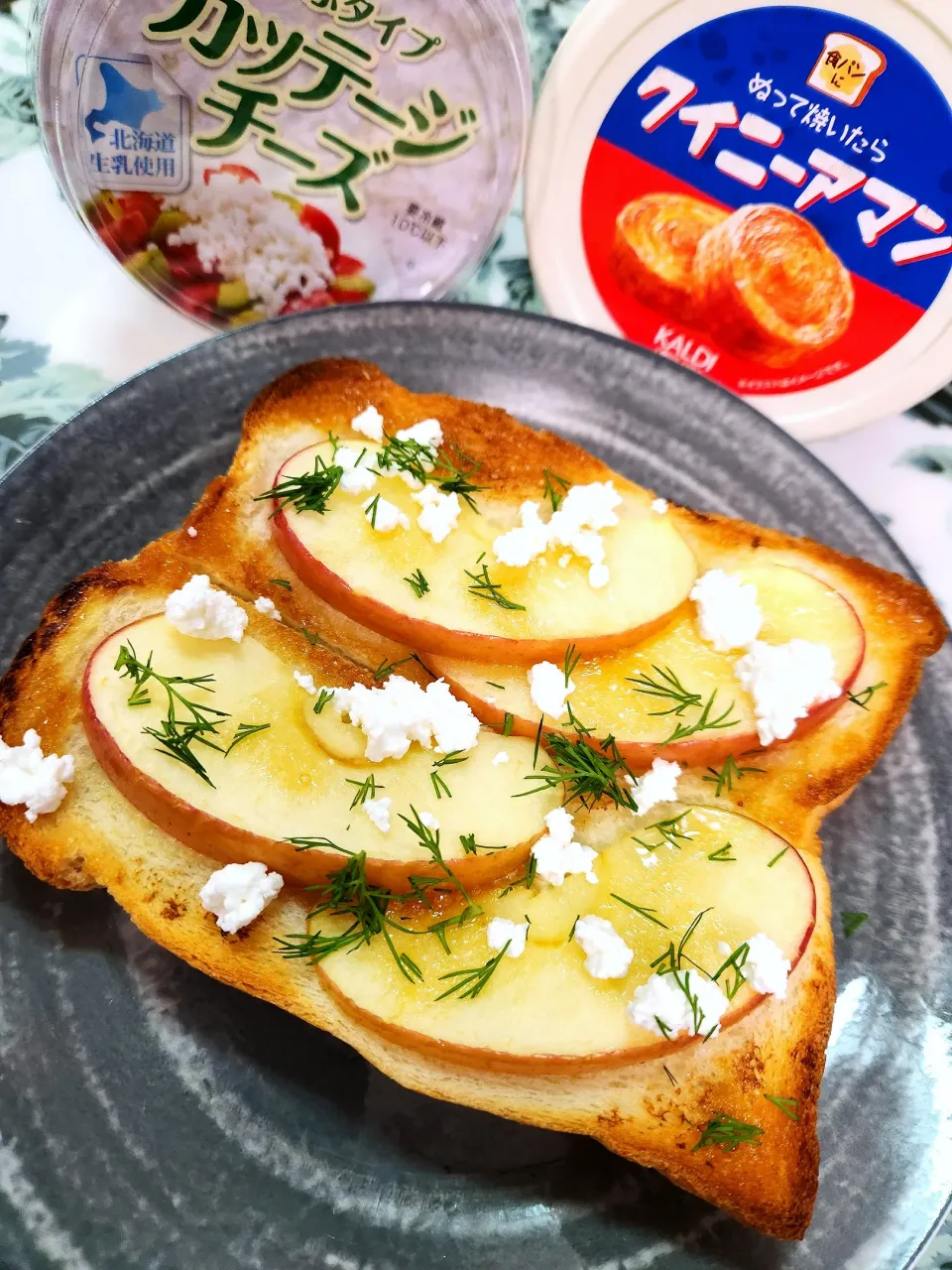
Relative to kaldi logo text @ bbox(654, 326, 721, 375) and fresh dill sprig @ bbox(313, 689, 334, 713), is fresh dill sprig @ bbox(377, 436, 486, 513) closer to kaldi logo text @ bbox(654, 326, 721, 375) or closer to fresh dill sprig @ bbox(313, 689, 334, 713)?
fresh dill sprig @ bbox(313, 689, 334, 713)

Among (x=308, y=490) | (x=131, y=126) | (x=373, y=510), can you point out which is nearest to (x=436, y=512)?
(x=373, y=510)

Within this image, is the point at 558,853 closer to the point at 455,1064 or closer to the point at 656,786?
the point at 656,786

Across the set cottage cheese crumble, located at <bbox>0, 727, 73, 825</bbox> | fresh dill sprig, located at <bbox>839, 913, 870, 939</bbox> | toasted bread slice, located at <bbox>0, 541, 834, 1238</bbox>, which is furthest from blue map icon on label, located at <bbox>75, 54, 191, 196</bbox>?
fresh dill sprig, located at <bbox>839, 913, 870, 939</bbox>

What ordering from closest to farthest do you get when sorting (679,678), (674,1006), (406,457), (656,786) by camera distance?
(674,1006) → (656,786) → (679,678) → (406,457)

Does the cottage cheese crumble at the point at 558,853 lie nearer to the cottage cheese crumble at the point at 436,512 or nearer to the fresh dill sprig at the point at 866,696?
the cottage cheese crumble at the point at 436,512

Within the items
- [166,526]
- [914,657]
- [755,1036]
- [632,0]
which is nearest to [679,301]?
[632,0]

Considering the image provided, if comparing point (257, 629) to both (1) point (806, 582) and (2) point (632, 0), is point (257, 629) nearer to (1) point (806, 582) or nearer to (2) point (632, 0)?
(1) point (806, 582)

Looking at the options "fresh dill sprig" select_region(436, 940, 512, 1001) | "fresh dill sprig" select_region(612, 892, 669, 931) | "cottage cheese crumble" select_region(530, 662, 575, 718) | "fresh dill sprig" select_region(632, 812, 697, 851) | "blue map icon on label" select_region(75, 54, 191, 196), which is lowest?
"fresh dill sprig" select_region(436, 940, 512, 1001)
